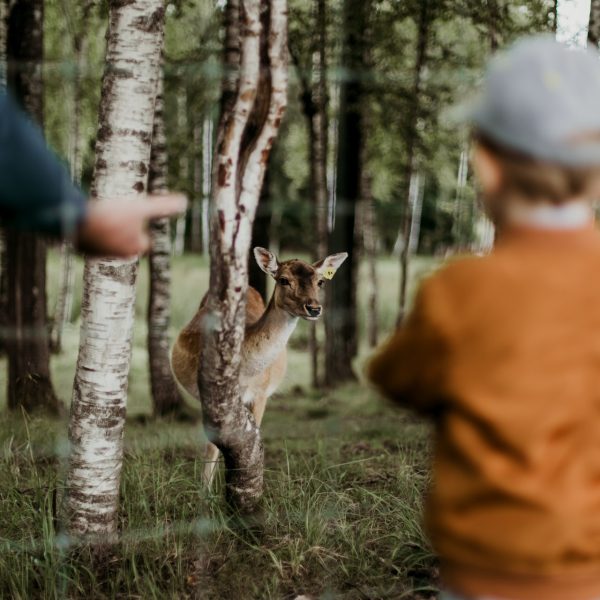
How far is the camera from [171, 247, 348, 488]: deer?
4.09 metres

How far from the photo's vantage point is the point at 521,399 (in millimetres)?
1610

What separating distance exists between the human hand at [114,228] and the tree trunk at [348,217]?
5.43 m

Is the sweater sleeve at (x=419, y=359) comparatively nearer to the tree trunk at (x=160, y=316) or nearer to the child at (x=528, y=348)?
the child at (x=528, y=348)

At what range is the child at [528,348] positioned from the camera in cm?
160

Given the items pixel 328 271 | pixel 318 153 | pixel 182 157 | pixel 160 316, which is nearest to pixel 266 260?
pixel 328 271

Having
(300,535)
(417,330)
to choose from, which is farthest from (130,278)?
(417,330)

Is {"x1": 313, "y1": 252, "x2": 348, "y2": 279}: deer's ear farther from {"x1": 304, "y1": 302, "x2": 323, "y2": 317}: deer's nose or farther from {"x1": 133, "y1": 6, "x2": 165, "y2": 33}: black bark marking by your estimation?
{"x1": 133, "y1": 6, "x2": 165, "y2": 33}: black bark marking

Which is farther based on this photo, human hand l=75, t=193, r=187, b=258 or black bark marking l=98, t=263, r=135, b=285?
black bark marking l=98, t=263, r=135, b=285

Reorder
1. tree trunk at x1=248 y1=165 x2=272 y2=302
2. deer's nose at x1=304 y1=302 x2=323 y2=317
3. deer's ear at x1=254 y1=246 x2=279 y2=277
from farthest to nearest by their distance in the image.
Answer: tree trunk at x1=248 y1=165 x2=272 y2=302 < deer's nose at x1=304 y1=302 x2=323 y2=317 < deer's ear at x1=254 y1=246 x2=279 y2=277

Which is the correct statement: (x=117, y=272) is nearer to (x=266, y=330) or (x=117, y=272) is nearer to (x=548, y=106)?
(x=266, y=330)

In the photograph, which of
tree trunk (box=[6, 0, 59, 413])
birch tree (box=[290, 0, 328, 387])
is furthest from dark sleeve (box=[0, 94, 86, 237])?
tree trunk (box=[6, 0, 59, 413])

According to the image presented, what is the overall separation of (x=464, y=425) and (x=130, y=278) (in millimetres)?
2008

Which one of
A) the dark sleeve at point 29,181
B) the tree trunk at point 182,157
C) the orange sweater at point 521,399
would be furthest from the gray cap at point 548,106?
the tree trunk at point 182,157

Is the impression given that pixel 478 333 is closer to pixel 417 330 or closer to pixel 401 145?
pixel 417 330
